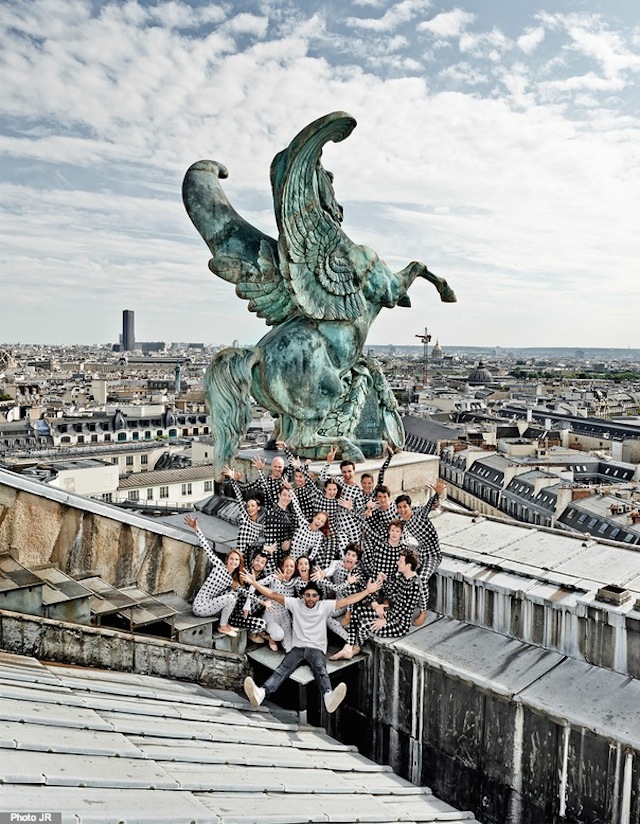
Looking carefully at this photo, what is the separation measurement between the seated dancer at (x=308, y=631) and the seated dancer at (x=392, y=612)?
176 mm

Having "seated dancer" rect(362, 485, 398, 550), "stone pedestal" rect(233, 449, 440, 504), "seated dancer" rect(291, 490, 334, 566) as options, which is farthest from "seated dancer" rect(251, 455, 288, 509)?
"stone pedestal" rect(233, 449, 440, 504)

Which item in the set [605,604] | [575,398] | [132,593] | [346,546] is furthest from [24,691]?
[575,398]

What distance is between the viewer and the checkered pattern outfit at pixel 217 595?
6.99m

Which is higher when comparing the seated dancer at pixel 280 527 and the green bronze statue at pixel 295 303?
the green bronze statue at pixel 295 303

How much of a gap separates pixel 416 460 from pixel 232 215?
396 centimetres

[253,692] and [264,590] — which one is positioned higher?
[264,590]

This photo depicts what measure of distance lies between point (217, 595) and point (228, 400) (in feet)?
10.0

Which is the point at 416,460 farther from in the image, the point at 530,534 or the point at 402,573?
the point at 402,573

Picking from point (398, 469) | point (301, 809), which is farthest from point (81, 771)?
point (398, 469)

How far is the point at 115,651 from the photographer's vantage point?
6.48 meters

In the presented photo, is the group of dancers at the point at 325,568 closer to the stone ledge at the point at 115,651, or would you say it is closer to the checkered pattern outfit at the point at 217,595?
the checkered pattern outfit at the point at 217,595

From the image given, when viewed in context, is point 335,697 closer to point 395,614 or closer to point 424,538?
point 395,614

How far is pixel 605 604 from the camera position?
20.6ft

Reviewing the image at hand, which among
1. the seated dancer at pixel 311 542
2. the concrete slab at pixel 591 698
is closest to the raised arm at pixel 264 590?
the seated dancer at pixel 311 542
